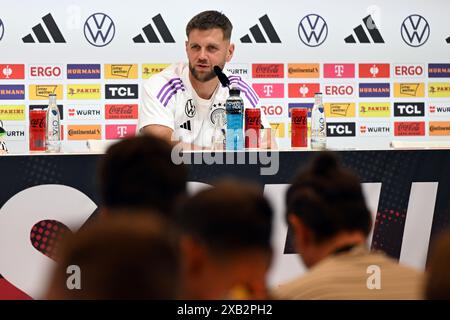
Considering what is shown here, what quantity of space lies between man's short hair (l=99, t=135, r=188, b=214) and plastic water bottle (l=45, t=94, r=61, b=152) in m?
1.97

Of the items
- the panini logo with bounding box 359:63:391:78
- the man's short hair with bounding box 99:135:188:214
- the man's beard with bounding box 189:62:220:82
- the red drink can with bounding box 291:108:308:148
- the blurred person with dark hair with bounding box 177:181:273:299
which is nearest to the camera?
the blurred person with dark hair with bounding box 177:181:273:299

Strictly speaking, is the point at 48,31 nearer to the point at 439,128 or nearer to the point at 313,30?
the point at 313,30

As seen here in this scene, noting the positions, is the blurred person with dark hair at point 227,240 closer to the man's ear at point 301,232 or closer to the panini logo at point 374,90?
the man's ear at point 301,232

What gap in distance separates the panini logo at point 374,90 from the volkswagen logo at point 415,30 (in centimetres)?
38

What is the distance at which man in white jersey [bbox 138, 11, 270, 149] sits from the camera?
Answer: 4.11 meters

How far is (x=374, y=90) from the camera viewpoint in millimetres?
6133

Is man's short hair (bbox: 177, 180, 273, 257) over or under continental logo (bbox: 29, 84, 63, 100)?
under

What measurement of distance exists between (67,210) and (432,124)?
374 cm

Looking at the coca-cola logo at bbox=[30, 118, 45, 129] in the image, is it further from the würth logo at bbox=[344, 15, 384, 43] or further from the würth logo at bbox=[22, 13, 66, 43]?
the würth logo at bbox=[344, 15, 384, 43]

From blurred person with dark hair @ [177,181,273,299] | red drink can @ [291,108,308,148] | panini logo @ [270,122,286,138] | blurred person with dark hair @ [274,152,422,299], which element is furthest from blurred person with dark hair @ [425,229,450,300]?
panini logo @ [270,122,286,138]

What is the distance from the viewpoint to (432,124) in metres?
6.20

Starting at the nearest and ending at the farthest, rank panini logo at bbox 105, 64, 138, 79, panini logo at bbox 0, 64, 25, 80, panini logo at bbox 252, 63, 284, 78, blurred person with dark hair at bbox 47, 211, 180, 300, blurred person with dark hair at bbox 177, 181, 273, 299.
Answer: blurred person with dark hair at bbox 47, 211, 180, 300 → blurred person with dark hair at bbox 177, 181, 273, 299 → panini logo at bbox 0, 64, 25, 80 → panini logo at bbox 105, 64, 138, 79 → panini logo at bbox 252, 63, 284, 78
